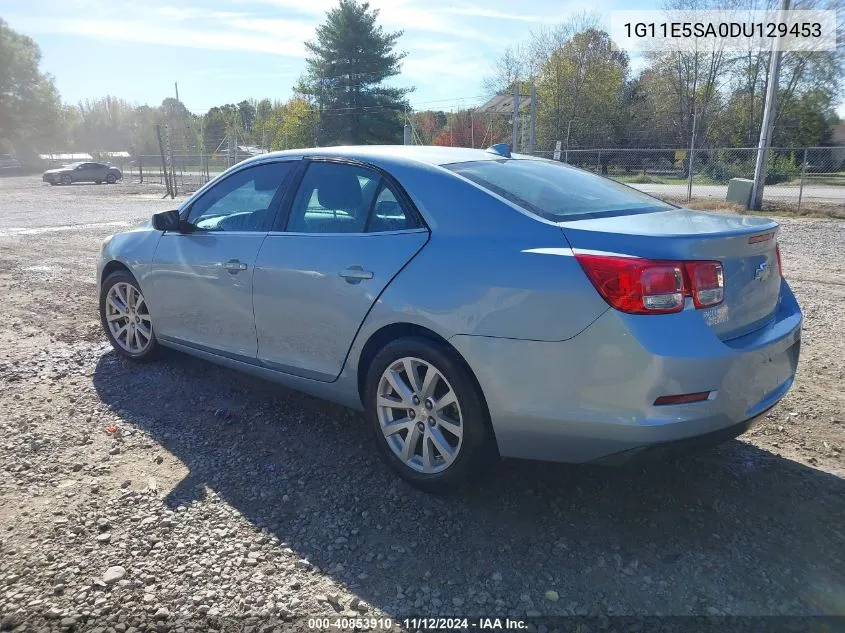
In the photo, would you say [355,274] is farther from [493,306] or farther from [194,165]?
[194,165]

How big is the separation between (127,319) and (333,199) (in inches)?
90.9

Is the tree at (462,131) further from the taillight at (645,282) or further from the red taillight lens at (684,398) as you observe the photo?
the red taillight lens at (684,398)

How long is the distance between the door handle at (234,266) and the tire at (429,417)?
3.88ft

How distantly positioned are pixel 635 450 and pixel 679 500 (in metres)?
0.68

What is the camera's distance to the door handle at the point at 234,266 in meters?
3.83

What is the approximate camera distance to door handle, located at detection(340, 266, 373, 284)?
125 inches

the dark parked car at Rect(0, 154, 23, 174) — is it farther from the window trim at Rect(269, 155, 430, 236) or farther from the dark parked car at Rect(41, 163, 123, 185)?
the window trim at Rect(269, 155, 430, 236)

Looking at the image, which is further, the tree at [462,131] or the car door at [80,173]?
the car door at [80,173]

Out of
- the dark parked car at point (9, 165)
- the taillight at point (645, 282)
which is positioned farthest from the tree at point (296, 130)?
the dark parked car at point (9, 165)

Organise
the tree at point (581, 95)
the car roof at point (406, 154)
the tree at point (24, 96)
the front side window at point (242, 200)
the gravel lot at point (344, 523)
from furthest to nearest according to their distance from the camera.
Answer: the tree at point (24, 96) → the tree at point (581, 95) → the front side window at point (242, 200) → the car roof at point (406, 154) → the gravel lot at point (344, 523)

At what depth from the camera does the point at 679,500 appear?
3000 mm

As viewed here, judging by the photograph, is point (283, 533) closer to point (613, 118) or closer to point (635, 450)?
point (635, 450)

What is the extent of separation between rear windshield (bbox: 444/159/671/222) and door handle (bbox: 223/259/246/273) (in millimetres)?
1399

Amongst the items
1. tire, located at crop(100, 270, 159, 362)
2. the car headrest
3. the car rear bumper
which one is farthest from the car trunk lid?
tire, located at crop(100, 270, 159, 362)
